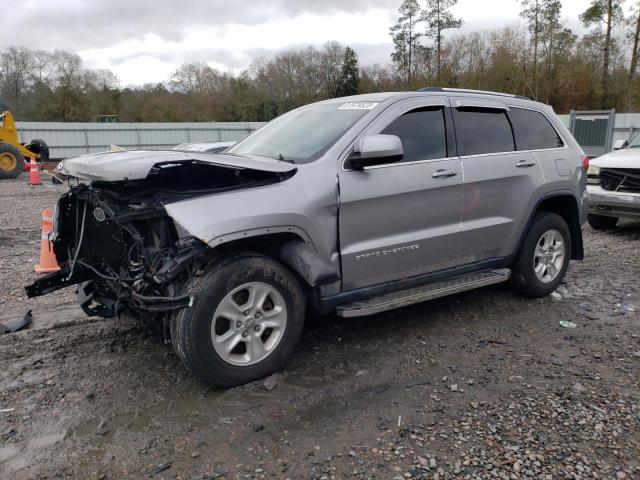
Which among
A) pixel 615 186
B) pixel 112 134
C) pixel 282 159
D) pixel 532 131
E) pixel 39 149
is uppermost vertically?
pixel 112 134

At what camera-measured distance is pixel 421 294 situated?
4031 mm

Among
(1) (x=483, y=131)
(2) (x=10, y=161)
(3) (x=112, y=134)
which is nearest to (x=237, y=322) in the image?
(1) (x=483, y=131)

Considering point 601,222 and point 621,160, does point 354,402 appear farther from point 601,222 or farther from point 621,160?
point 601,222

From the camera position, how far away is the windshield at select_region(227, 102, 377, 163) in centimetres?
386

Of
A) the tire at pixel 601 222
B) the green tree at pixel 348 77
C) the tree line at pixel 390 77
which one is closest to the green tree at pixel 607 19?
the tree line at pixel 390 77

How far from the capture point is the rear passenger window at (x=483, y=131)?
4.43 meters

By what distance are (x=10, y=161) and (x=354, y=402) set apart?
18692 millimetres

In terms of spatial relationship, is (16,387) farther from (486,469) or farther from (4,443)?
(486,469)

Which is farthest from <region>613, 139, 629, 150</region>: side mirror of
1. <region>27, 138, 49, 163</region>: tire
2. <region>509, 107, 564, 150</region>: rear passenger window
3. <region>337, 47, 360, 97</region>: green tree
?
<region>337, 47, 360, 97</region>: green tree

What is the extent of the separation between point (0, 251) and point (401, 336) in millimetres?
5922

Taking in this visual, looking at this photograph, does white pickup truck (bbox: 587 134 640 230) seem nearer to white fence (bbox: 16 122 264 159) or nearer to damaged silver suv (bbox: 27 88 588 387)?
damaged silver suv (bbox: 27 88 588 387)

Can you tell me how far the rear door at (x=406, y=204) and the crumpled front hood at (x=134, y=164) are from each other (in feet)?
1.97

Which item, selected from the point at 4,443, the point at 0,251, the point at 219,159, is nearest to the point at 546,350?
the point at 219,159

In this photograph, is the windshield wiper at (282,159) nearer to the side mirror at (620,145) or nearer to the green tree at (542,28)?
the side mirror at (620,145)
